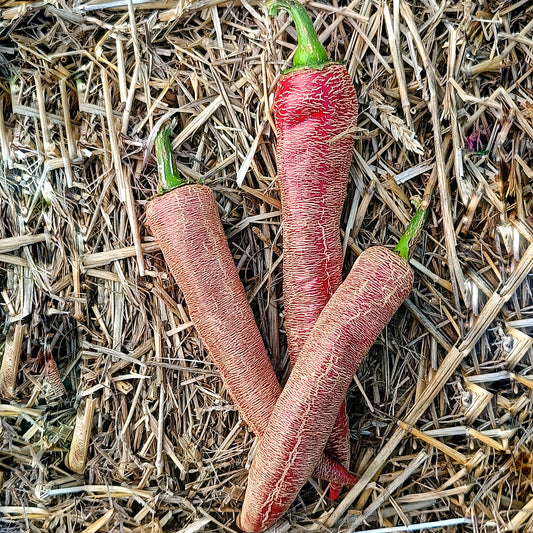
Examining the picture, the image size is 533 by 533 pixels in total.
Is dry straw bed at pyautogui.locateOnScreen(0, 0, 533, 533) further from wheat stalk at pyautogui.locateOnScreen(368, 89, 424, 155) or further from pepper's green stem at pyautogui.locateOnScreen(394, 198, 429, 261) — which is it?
pepper's green stem at pyautogui.locateOnScreen(394, 198, 429, 261)

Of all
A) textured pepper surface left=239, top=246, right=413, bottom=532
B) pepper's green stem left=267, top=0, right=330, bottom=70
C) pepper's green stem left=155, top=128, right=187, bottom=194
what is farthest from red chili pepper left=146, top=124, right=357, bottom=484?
pepper's green stem left=267, top=0, right=330, bottom=70

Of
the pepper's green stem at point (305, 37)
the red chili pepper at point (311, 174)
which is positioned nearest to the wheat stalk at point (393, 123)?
the red chili pepper at point (311, 174)

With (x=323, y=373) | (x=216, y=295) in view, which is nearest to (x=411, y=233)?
(x=323, y=373)

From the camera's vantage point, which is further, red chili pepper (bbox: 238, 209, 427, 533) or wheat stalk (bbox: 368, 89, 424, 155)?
wheat stalk (bbox: 368, 89, 424, 155)

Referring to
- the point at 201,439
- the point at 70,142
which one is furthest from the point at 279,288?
the point at 70,142

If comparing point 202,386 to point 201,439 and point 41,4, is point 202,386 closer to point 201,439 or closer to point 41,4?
point 201,439

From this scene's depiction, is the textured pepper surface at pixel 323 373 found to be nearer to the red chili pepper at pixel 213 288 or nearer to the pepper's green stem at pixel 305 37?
the red chili pepper at pixel 213 288
